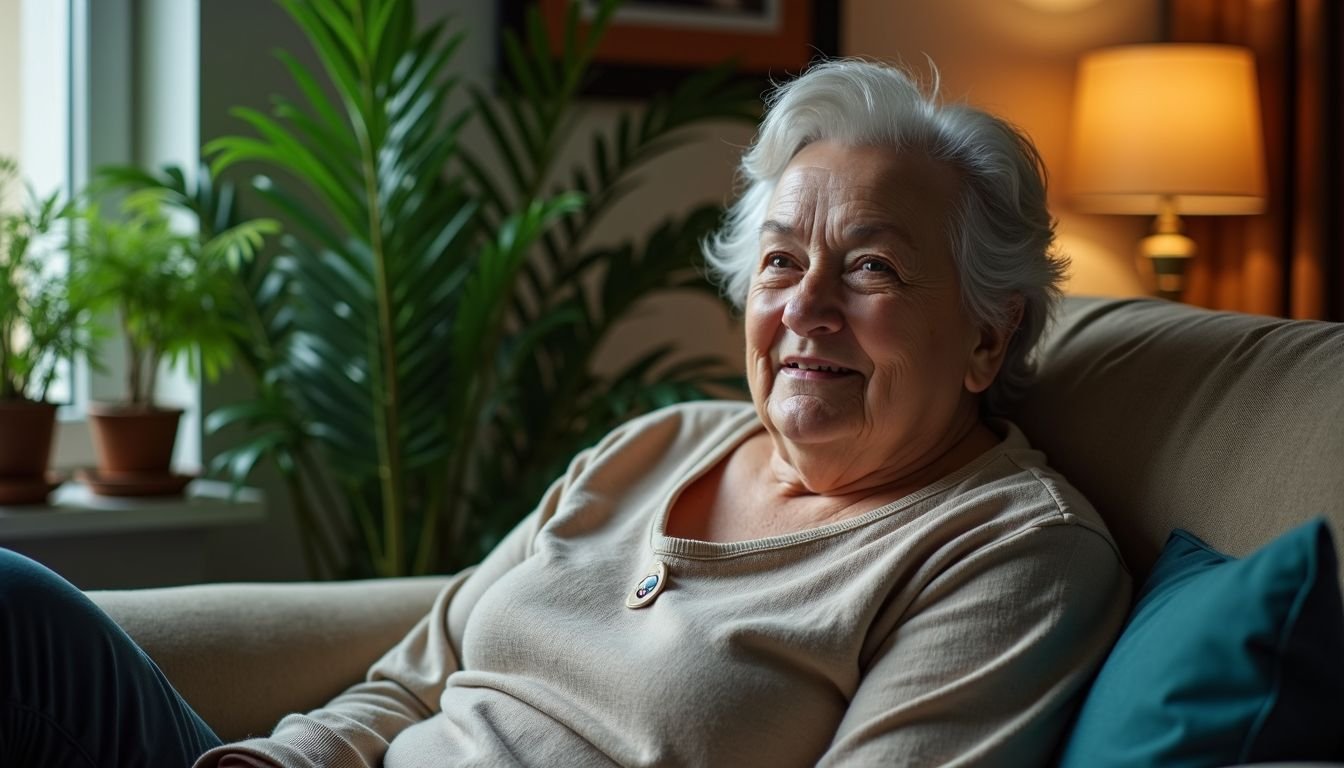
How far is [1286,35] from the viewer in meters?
3.28

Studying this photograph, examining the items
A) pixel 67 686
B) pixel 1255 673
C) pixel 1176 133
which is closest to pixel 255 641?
pixel 67 686

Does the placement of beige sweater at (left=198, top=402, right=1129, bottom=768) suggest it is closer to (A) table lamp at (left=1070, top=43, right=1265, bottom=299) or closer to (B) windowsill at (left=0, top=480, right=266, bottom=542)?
(B) windowsill at (left=0, top=480, right=266, bottom=542)

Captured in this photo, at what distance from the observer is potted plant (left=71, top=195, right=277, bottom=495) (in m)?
2.12

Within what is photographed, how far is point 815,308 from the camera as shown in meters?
1.40

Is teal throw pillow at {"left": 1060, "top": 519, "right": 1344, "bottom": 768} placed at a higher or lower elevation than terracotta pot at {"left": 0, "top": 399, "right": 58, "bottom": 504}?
higher

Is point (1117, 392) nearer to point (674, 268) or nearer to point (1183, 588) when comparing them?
point (1183, 588)

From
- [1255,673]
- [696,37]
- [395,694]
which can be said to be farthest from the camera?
[696,37]

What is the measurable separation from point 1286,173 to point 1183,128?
15.1 inches

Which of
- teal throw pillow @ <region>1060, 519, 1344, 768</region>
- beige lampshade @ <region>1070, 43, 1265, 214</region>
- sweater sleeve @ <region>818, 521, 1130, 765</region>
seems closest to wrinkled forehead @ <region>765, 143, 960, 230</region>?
sweater sleeve @ <region>818, 521, 1130, 765</region>

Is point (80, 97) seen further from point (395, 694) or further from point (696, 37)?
point (395, 694)

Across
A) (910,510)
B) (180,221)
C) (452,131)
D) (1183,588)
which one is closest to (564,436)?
(452,131)

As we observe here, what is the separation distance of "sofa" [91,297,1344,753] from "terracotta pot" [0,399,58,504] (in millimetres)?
670

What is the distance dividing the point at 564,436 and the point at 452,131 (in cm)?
60

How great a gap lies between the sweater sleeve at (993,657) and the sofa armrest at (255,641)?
2.26ft
